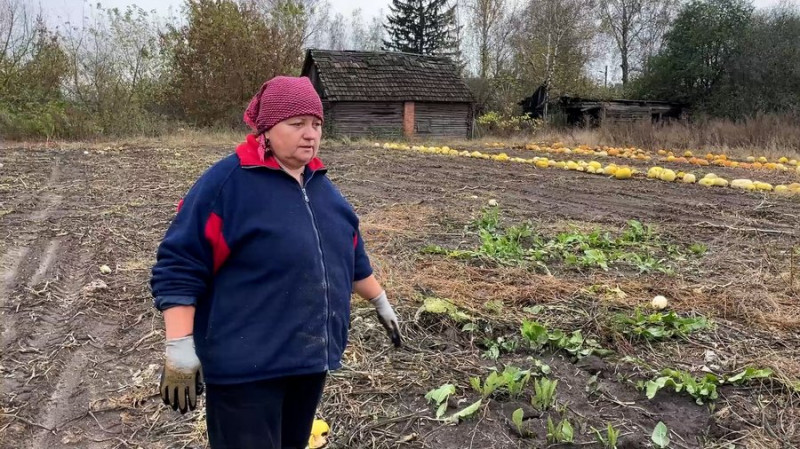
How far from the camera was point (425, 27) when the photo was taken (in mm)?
41500

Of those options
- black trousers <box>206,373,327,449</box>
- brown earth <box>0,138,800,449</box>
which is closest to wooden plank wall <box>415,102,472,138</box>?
brown earth <box>0,138,800,449</box>

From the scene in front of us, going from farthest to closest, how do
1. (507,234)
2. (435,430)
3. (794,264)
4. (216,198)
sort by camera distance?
1. (507,234)
2. (794,264)
3. (435,430)
4. (216,198)

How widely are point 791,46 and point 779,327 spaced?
869 inches

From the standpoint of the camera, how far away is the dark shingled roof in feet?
80.5

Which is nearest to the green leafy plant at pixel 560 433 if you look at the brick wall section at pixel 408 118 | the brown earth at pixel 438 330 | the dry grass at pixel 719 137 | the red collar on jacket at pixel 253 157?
the brown earth at pixel 438 330

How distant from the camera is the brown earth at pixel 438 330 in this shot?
266 centimetres

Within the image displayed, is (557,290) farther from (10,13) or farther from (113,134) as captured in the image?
(10,13)

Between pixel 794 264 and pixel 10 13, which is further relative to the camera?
pixel 10 13

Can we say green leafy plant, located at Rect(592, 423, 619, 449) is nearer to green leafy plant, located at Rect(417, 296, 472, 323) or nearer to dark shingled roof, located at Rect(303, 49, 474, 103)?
green leafy plant, located at Rect(417, 296, 472, 323)

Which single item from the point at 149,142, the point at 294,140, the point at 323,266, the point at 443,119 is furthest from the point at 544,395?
the point at 443,119

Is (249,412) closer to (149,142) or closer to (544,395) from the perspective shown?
(544,395)

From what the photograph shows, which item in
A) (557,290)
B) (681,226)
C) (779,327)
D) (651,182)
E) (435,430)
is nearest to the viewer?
(435,430)

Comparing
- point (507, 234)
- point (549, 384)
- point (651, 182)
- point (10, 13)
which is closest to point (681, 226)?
point (507, 234)

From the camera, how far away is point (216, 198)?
5.42 ft
